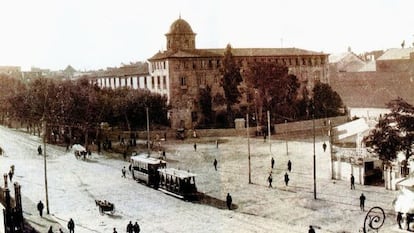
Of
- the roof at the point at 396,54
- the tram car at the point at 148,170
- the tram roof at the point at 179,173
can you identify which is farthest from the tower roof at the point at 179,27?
the tram roof at the point at 179,173

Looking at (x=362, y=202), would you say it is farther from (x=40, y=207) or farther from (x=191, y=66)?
(x=191, y=66)

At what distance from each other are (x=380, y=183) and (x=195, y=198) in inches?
431

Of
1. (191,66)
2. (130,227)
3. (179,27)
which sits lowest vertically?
(130,227)

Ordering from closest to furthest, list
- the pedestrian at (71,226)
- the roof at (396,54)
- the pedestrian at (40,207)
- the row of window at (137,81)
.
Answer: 1. the pedestrian at (71,226)
2. the pedestrian at (40,207)
3. the row of window at (137,81)
4. the roof at (396,54)

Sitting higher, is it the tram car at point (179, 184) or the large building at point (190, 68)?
the large building at point (190, 68)

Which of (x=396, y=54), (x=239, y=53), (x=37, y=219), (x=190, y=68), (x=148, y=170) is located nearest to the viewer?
(x=37, y=219)

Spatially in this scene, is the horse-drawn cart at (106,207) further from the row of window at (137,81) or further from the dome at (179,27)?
the dome at (179,27)

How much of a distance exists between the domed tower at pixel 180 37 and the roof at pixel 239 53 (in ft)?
5.84

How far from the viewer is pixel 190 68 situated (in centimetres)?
5962

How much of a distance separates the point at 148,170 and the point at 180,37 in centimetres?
3450

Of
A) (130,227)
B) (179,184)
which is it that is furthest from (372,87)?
(130,227)

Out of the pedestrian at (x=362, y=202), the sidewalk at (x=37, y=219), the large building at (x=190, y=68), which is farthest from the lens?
the large building at (x=190, y=68)

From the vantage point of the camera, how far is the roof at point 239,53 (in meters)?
59.7

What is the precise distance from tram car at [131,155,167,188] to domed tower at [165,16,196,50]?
3230 cm
